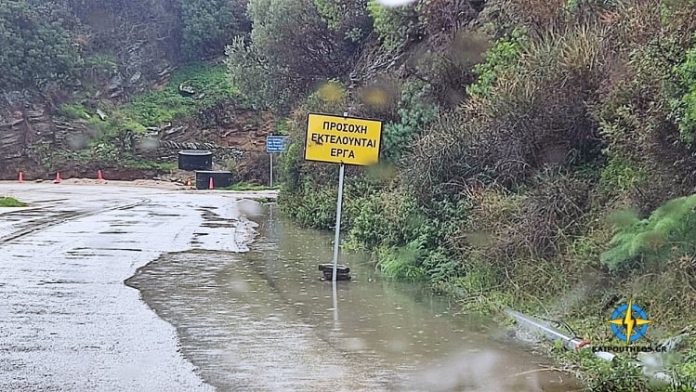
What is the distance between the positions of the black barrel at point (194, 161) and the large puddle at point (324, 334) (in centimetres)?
3713

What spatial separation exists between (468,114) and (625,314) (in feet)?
23.6

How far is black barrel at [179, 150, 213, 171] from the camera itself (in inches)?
2056

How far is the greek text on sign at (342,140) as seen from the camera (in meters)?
14.0

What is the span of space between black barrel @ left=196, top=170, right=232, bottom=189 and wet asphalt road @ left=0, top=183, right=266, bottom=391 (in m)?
19.8

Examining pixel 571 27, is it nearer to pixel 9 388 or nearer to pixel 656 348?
pixel 656 348

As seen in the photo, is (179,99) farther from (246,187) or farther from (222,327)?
(222,327)

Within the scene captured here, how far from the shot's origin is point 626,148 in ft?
37.1

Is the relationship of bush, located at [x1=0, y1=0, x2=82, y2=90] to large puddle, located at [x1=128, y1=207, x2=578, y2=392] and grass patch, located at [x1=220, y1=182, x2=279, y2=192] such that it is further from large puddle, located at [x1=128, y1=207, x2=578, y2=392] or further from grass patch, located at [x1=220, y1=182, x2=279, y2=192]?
large puddle, located at [x1=128, y1=207, x2=578, y2=392]

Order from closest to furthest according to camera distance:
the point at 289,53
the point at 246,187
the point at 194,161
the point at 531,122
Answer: the point at 531,122, the point at 289,53, the point at 246,187, the point at 194,161

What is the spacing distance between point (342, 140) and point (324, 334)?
16.0 ft

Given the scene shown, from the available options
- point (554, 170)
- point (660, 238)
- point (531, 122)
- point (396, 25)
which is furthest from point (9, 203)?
point (660, 238)

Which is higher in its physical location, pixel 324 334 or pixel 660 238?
pixel 660 238

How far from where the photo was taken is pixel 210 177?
47.5 m

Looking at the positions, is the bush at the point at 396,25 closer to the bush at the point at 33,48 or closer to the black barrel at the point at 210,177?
the black barrel at the point at 210,177
